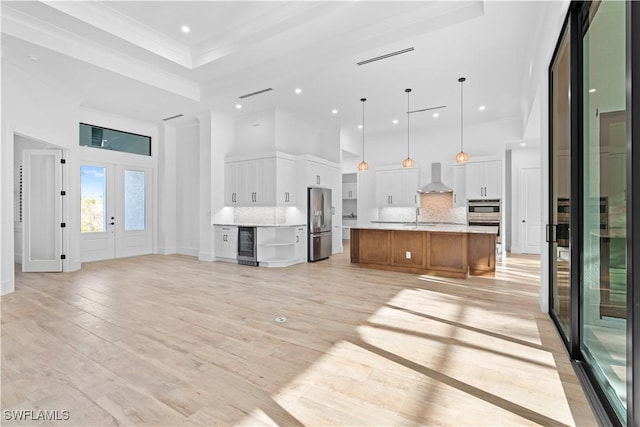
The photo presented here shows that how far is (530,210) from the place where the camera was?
29.2 ft

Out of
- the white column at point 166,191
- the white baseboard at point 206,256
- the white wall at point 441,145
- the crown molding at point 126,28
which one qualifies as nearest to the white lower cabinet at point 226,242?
the white baseboard at point 206,256

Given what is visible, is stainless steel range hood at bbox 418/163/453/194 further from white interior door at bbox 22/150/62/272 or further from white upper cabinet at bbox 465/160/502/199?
white interior door at bbox 22/150/62/272

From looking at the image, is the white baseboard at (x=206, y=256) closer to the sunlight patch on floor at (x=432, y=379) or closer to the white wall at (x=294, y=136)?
the white wall at (x=294, y=136)

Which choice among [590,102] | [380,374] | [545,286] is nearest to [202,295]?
[380,374]

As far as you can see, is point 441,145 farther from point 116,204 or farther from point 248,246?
point 116,204

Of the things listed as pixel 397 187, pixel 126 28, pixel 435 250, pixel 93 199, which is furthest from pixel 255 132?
pixel 435 250

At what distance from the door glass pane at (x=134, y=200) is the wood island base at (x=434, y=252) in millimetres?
6184

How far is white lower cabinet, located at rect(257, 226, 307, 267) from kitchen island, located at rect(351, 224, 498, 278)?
169cm

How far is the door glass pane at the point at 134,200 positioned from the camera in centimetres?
828

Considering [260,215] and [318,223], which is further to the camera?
[260,215]

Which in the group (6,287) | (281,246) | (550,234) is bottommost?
(6,287)

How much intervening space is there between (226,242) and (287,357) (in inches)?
209

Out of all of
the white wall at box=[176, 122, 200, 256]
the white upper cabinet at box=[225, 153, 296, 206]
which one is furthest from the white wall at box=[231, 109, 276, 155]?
the white wall at box=[176, 122, 200, 256]

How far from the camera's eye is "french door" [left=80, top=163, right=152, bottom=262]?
297 inches
